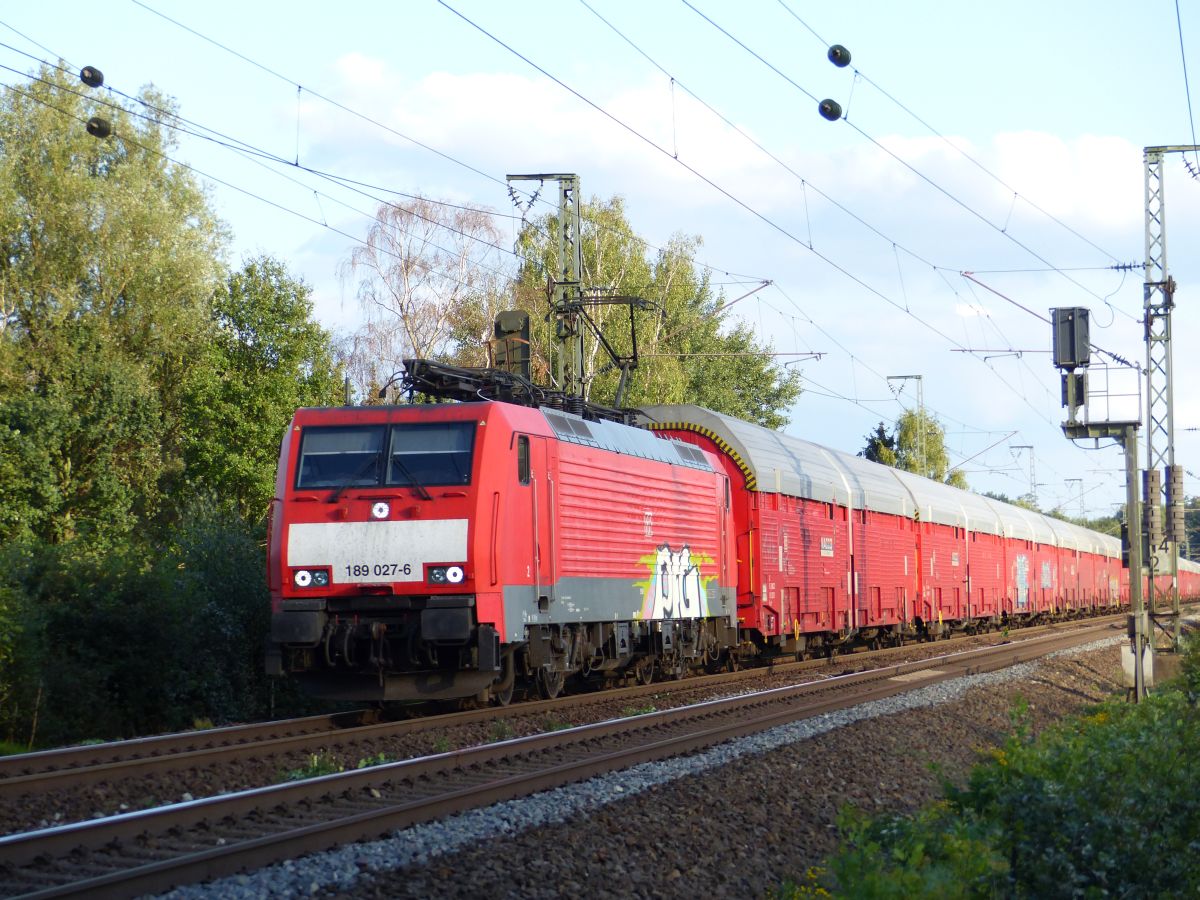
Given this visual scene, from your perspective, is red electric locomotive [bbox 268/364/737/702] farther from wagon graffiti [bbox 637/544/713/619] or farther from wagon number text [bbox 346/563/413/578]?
wagon graffiti [bbox 637/544/713/619]

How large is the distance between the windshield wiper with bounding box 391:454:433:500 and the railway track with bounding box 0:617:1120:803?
226 centimetres

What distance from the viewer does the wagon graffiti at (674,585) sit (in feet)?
59.5

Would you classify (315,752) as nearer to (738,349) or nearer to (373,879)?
(373,879)

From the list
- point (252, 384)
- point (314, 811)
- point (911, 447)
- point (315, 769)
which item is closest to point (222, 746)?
point (315, 769)

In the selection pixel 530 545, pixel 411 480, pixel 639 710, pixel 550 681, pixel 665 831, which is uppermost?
pixel 411 480

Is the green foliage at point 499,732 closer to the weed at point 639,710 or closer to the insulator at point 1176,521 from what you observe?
the weed at point 639,710

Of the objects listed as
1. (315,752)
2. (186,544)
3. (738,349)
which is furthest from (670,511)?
(738,349)

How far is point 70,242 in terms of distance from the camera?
126 ft

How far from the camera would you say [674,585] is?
18.8 meters

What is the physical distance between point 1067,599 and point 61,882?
4697 cm

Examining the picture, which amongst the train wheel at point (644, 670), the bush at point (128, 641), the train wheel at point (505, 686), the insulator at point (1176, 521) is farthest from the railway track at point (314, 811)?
the insulator at point (1176, 521)

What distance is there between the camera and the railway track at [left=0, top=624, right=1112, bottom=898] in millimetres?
7051

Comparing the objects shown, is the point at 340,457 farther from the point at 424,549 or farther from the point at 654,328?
the point at 654,328

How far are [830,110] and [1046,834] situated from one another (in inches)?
515
